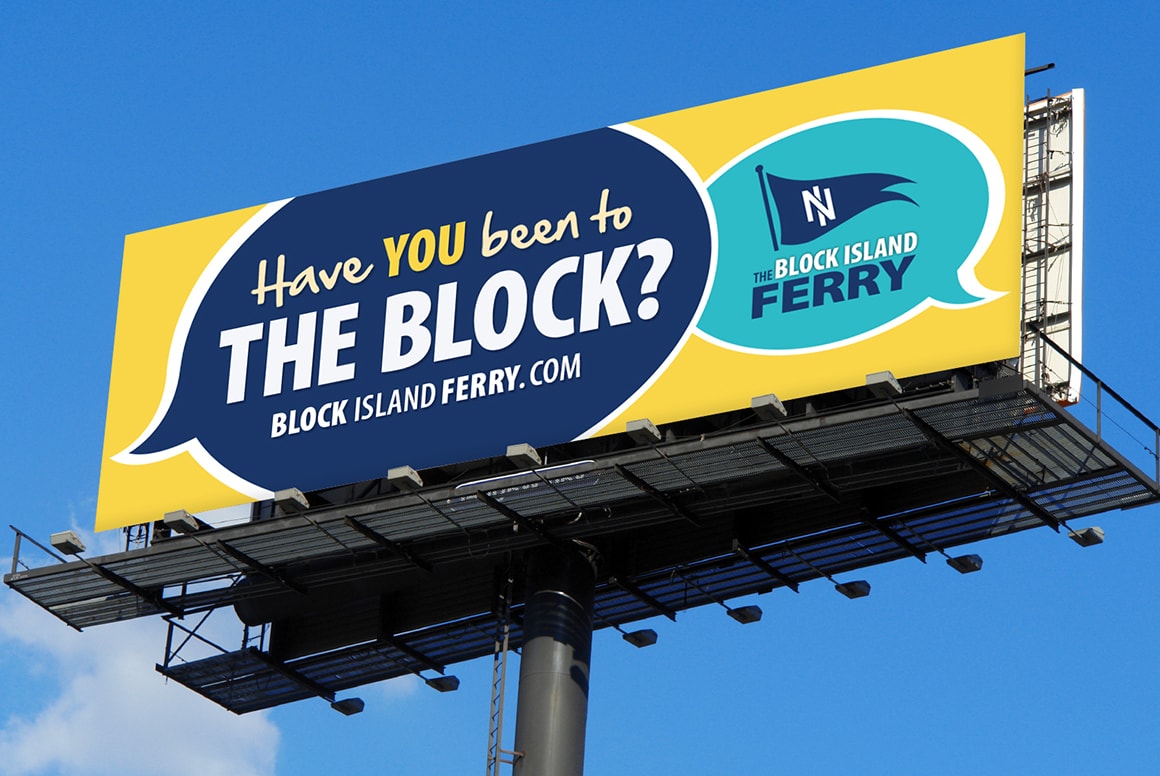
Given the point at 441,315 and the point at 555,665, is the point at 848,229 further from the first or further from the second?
the point at 555,665

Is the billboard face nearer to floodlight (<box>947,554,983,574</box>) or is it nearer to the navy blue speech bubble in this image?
the navy blue speech bubble

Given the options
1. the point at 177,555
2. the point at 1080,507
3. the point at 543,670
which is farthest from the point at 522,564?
the point at 1080,507

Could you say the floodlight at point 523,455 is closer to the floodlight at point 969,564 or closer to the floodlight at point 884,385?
the floodlight at point 884,385

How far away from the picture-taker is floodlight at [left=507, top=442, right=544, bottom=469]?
121 ft

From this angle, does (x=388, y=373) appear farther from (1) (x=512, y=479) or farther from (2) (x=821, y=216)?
(2) (x=821, y=216)

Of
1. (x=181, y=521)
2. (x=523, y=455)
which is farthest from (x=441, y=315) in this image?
(x=181, y=521)

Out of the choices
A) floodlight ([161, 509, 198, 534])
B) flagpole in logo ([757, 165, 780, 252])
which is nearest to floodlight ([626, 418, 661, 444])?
flagpole in logo ([757, 165, 780, 252])

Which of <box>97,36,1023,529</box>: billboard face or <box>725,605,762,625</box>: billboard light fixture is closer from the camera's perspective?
<box>97,36,1023,529</box>: billboard face

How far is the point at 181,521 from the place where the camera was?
1551 inches

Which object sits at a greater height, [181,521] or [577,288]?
[577,288]

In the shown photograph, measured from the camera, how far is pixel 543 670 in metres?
38.0

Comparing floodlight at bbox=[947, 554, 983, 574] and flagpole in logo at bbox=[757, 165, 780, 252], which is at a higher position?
flagpole in logo at bbox=[757, 165, 780, 252]

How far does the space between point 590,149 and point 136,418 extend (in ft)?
26.9

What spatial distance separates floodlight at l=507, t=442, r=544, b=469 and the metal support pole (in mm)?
1982
